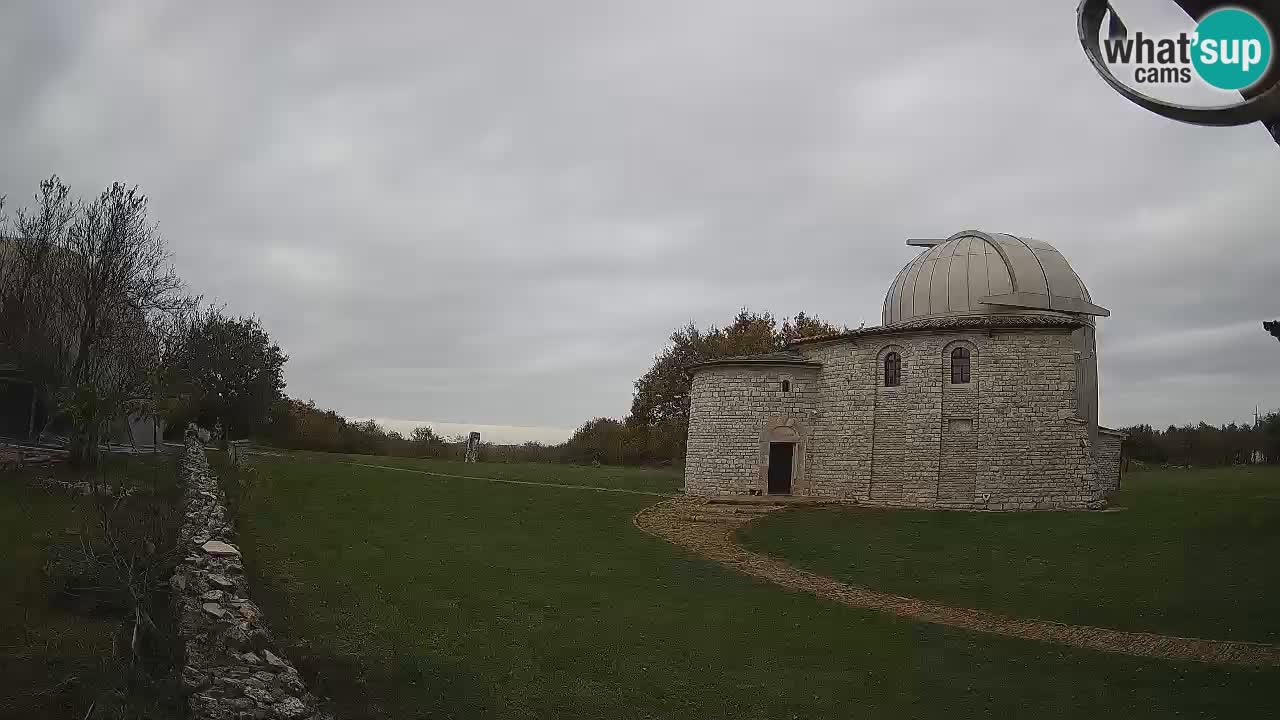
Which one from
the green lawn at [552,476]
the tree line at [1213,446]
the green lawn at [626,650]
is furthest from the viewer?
the tree line at [1213,446]

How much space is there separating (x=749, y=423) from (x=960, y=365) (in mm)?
6606

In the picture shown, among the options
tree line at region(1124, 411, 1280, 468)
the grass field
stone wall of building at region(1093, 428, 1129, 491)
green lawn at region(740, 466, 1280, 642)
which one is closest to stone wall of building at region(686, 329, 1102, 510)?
green lawn at region(740, 466, 1280, 642)

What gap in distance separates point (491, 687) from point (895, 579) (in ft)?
27.7

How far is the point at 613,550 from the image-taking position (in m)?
14.7

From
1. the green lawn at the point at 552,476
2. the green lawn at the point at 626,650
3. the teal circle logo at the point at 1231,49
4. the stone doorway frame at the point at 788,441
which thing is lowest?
the green lawn at the point at 626,650

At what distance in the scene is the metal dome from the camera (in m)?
22.5

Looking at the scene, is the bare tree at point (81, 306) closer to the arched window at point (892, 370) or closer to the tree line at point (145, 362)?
the tree line at point (145, 362)

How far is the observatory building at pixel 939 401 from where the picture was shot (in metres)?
21.2

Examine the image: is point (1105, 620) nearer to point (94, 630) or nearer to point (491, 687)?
point (491, 687)

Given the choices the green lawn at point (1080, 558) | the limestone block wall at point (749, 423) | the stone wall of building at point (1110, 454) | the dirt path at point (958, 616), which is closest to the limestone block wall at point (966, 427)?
the limestone block wall at point (749, 423)

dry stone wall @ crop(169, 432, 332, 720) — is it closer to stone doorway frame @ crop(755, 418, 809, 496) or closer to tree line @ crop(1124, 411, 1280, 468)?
stone doorway frame @ crop(755, 418, 809, 496)

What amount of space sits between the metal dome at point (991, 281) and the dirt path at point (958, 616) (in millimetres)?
10605

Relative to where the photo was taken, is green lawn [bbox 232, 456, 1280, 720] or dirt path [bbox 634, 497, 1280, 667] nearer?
green lawn [bbox 232, 456, 1280, 720]

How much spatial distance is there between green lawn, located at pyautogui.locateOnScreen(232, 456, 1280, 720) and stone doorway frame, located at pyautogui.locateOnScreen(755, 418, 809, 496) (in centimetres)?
1073
